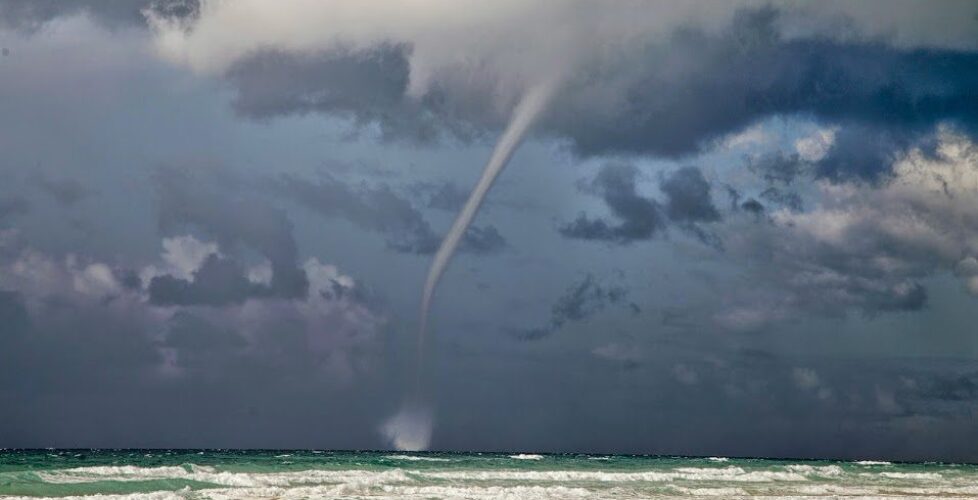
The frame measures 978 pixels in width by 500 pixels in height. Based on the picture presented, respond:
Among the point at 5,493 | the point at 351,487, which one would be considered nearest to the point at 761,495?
the point at 351,487

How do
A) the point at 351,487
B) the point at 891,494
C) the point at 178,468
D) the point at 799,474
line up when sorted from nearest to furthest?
the point at 351,487
the point at 891,494
the point at 178,468
the point at 799,474

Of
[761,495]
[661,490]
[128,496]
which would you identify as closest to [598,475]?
[661,490]

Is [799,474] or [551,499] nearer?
[551,499]

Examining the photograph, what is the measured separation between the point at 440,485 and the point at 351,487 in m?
4.41

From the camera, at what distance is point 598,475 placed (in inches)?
1989

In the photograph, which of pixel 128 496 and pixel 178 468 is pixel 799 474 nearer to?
pixel 178 468

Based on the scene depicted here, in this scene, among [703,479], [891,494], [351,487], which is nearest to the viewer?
[351,487]

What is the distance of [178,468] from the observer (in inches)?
1847

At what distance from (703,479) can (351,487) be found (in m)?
20.0

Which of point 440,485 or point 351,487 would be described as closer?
point 351,487

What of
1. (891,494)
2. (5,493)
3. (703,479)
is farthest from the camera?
(703,479)

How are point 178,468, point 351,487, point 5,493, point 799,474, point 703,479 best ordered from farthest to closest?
point 799,474 < point 703,479 < point 178,468 < point 351,487 < point 5,493

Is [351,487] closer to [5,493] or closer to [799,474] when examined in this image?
[5,493]

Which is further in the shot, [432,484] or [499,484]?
[499,484]
